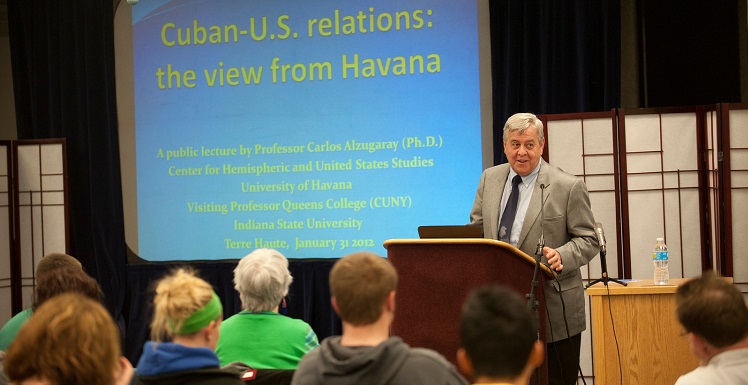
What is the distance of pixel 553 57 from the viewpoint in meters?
6.07

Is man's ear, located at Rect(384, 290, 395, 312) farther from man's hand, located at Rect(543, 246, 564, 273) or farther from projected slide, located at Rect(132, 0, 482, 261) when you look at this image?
projected slide, located at Rect(132, 0, 482, 261)

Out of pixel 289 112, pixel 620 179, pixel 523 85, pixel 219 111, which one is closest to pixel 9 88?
pixel 219 111

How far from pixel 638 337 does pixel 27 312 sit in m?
2.62

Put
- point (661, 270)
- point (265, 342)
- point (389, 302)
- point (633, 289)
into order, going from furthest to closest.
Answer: point (661, 270) → point (633, 289) → point (265, 342) → point (389, 302)

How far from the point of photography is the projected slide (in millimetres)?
6316

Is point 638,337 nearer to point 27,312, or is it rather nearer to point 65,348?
point 27,312

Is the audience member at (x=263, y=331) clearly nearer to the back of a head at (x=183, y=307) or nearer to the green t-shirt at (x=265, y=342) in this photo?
the green t-shirt at (x=265, y=342)

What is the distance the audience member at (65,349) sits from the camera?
5.09ft

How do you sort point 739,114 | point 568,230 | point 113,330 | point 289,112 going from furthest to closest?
point 289,112, point 739,114, point 568,230, point 113,330

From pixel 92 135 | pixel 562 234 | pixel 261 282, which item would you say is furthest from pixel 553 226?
pixel 92 135

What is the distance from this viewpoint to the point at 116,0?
23.3ft

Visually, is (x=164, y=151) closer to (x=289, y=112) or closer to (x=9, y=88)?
(x=289, y=112)

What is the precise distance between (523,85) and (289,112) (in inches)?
75.3

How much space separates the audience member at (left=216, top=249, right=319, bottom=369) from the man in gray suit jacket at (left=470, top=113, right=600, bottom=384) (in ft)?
3.91
